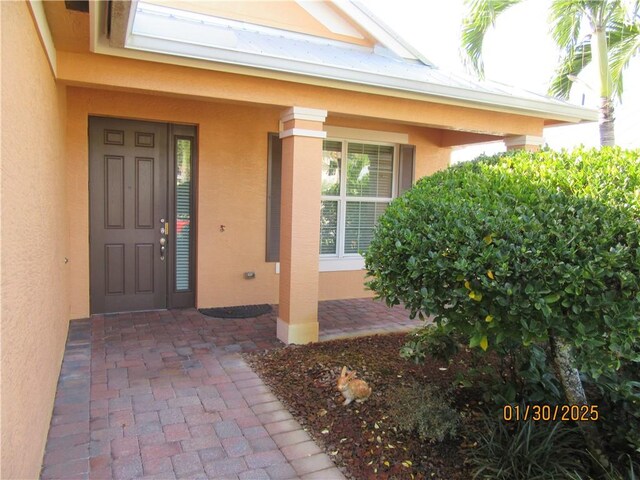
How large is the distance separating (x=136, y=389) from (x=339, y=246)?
4.22m

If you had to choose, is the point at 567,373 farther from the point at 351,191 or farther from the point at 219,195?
the point at 351,191

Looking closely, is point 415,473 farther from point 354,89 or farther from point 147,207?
point 147,207

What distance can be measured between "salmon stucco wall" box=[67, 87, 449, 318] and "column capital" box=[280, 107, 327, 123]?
1.13m

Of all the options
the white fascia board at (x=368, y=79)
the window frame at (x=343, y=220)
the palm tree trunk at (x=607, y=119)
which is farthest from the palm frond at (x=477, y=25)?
the white fascia board at (x=368, y=79)

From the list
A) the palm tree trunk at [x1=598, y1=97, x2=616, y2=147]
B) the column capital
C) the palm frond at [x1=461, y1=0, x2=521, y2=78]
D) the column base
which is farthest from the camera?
the palm tree trunk at [x1=598, y1=97, x2=616, y2=147]

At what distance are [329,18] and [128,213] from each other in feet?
13.9

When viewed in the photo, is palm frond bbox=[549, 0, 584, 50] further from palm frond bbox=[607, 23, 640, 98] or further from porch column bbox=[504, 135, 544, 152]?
porch column bbox=[504, 135, 544, 152]

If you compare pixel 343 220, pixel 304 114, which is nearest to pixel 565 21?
pixel 343 220

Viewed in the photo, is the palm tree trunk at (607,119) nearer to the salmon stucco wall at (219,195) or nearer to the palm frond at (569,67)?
the palm frond at (569,67)

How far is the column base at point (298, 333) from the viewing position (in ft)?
17.2

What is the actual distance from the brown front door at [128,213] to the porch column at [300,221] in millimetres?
1982

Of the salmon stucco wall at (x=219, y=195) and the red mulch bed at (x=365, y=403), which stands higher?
the salmon stucco wall at (x=219, y=195)

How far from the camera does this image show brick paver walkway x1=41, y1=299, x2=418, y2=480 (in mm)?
3016
